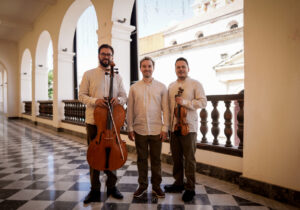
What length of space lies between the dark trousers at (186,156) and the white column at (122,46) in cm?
282

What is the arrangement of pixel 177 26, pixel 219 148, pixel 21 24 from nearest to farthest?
pixel 219 148 → pixel 21 24 → pixel 177 26

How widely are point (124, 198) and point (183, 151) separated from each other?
0.85 m

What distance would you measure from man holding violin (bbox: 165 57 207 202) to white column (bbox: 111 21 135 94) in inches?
105

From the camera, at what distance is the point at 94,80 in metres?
2.46

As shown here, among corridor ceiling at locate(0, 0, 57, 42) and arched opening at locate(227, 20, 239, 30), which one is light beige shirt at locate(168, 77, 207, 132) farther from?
arched opening at locate(227, 20, 239, 30)

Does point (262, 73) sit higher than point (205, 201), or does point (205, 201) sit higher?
point (262, 73)

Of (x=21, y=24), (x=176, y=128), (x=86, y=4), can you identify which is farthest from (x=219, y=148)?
(x=21, y=24)

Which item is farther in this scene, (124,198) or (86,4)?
(86,4)

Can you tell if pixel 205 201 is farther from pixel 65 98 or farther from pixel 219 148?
pixel 65 98

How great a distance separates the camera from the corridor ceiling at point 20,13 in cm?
821

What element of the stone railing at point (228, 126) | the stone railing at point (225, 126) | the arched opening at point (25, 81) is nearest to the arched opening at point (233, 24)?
the arched opening at point (25, 81)

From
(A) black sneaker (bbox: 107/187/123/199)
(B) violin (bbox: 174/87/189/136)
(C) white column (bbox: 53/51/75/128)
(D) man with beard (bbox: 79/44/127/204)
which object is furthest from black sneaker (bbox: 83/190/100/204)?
(C) white column (bbox: 53/51/75/128)

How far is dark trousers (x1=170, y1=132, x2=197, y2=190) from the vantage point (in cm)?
241

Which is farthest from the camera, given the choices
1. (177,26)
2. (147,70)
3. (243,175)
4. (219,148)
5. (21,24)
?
(177,26)
